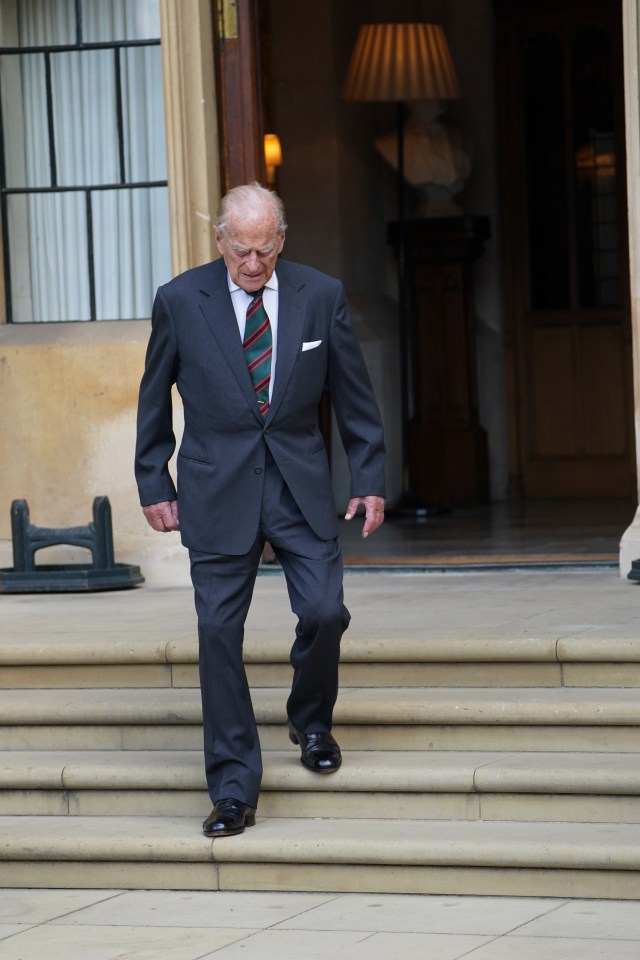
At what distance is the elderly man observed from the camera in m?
4.69

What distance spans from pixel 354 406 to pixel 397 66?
618 centimetres

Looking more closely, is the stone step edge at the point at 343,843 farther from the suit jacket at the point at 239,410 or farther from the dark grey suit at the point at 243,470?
the suit jacket at the point at 239,410

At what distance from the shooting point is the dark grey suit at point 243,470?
185 inches

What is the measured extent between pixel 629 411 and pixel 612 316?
0.60 meters

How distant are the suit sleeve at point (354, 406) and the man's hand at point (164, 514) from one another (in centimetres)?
48

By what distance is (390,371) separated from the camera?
37.5 ft

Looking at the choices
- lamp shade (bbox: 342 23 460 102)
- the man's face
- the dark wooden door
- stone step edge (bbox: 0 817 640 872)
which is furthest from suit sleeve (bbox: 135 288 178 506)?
the dark wooden door

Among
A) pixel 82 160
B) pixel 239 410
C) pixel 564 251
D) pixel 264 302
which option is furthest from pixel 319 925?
pixel 564 251

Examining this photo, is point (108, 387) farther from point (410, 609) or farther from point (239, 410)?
point (239, 410)

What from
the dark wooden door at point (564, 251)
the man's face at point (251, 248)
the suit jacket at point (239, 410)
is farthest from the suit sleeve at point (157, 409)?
the dark wooden door at point (564, 251)

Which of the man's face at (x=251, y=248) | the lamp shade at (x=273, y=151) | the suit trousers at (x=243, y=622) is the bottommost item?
the suit trousers at (x=243, y=622)

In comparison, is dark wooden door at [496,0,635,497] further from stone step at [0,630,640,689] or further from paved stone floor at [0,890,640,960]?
paved stone floor at [0,890,640,960]

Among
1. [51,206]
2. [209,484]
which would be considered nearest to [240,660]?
[209,484]

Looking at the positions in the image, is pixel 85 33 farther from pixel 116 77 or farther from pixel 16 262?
pixel 16 262
